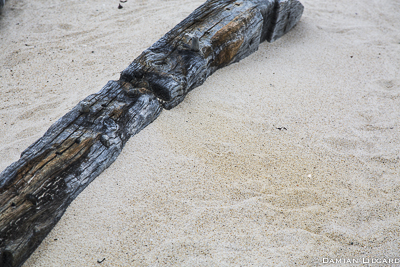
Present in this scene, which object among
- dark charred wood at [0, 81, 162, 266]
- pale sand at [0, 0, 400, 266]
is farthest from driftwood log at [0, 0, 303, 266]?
pale sand at [0, 0, 400, 266]

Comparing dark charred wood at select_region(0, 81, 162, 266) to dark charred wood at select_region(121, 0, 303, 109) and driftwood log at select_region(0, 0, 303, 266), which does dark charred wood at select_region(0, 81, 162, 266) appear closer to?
driftwood log at select_region(0, 0, 303, 266)

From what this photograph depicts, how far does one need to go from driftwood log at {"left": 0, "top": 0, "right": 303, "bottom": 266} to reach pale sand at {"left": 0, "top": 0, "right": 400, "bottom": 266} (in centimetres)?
14

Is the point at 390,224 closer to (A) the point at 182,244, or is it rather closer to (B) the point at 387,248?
(B) the point at 387,248

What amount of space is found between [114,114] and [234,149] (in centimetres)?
113

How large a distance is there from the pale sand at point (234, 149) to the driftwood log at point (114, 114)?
0.14m

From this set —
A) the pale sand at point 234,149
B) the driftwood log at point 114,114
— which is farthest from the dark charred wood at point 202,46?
the pale sand at point 234,149

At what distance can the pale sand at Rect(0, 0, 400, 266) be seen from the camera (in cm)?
220

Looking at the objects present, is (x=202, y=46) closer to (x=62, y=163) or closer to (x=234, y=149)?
(x=234, y=149)

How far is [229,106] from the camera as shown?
3.38m

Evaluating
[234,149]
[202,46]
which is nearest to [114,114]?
[234,149]

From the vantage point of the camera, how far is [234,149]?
2914mm

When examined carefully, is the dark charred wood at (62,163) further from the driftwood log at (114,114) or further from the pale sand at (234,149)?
the pale sand at (234,149)

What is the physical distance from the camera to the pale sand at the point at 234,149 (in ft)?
7.23

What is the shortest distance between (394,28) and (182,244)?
507 centimetres
